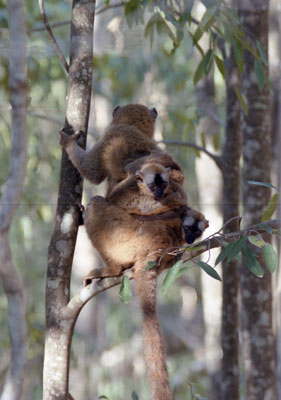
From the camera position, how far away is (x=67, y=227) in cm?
288

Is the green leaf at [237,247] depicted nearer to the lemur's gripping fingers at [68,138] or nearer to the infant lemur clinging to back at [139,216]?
the infant lemur clinging to back at [139,216]

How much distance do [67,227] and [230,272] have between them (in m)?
1.82

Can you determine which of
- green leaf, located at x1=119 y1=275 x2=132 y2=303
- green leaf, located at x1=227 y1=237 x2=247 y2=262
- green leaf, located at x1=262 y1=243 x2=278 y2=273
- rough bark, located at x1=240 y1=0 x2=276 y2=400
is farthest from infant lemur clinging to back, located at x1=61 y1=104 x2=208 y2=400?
rough bark, located at x1=240 y1=0 x2=276 y2=400

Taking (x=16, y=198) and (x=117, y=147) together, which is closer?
(x=16, y=198)

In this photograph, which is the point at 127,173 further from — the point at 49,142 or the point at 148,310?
the point at 49,142

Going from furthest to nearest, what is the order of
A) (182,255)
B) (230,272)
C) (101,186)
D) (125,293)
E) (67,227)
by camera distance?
1. (101,186)
2. (230,272)
3. (67,227)
4. (182,255)
5. (125,293)

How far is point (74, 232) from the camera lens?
2902 millimetres

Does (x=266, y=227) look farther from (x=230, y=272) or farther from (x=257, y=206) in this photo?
(x=230, y=272)

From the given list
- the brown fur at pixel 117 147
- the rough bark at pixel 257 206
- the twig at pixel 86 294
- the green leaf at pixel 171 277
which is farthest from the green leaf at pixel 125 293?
the rough bark at pixel 257 206

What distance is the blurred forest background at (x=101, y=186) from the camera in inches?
197

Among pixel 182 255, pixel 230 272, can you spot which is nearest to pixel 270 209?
pixel 182 255

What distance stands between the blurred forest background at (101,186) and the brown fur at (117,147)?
49cm

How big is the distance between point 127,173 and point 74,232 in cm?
62

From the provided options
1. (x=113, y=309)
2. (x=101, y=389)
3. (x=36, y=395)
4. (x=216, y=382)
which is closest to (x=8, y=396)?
(x=216, y=382)
